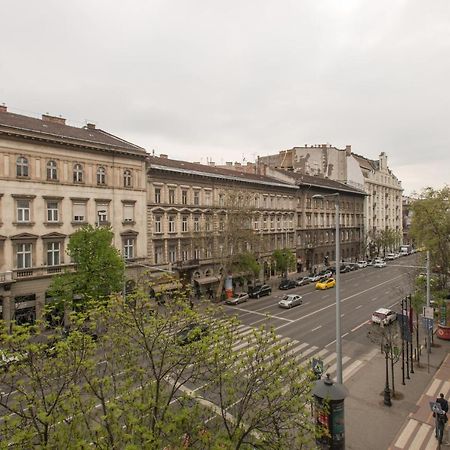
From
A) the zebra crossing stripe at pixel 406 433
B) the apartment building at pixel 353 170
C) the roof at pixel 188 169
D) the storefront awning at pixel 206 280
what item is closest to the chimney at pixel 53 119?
the roof at pixel 188 169

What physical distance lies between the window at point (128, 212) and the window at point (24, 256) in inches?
357

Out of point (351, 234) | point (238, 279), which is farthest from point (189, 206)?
point (351, 234)

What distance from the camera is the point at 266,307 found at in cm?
3741

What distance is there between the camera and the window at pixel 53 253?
29.7m

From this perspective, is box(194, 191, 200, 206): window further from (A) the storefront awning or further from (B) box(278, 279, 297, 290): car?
(B) box(278, 279, 297, 290): car

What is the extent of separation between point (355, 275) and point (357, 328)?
31214 millimetres

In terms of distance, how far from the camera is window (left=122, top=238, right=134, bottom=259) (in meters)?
34.8

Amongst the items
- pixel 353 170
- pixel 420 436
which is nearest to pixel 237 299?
pixel 420 436

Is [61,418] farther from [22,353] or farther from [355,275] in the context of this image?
[355,275]

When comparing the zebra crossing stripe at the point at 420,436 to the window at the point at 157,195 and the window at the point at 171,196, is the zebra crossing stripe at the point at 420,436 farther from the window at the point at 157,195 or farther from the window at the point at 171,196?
the window at the point at 171,196

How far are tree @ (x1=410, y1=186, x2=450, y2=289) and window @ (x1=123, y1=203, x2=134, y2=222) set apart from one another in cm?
2640

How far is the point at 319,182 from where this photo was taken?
217ft

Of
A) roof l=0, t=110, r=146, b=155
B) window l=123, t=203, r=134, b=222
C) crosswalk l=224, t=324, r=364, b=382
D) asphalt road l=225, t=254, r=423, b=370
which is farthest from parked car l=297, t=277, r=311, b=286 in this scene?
roof l=0, t=110, r=146, b=155

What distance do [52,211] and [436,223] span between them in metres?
32.2
